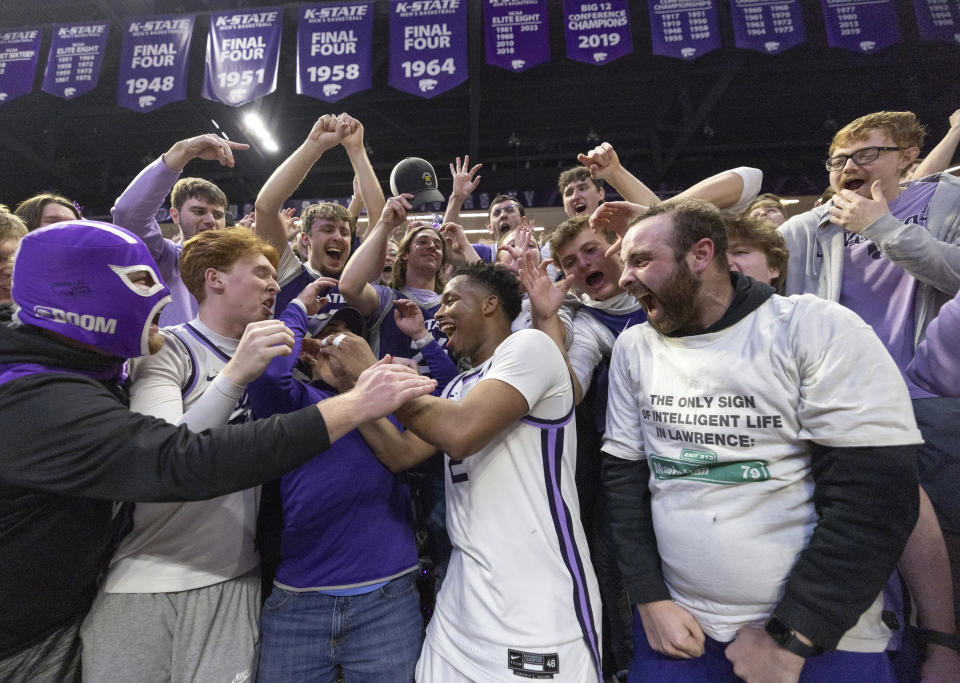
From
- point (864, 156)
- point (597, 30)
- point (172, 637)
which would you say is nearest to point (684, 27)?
point (597, 30)

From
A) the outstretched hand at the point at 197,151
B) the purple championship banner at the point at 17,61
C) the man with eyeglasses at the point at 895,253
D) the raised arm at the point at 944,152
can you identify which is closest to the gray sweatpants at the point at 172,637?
the outstretched hand at the point at 197,151

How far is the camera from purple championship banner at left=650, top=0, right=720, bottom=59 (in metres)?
6.46

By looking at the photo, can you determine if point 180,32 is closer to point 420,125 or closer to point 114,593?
point 420,125

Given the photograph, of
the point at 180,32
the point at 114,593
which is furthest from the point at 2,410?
the point at 180,32

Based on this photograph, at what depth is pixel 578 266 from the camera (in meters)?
2.69

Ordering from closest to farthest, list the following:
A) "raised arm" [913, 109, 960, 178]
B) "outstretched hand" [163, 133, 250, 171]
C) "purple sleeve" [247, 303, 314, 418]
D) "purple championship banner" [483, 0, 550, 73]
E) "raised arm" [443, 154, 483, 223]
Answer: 1. "purple sleeve" [247, 303, 314, 418]
2. "outstretched hand" [163, 133, 250, 171]
3. "raised arm" [913, 109, 960, 178]
4. "raised arm" [443, 154, 483, 223]
5. "purple championship banner" [483, 0, 550, 73]

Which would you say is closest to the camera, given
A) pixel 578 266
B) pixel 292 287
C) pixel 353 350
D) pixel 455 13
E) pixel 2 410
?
pixel 2 410

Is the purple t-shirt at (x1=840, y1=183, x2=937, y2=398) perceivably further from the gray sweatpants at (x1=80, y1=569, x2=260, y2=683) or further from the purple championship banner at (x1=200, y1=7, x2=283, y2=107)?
the purple championship banner at (x1=200, y1=7, x2=283, y2=107)

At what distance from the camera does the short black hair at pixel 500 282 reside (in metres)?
2.33

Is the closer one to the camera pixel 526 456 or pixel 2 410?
pixel 2 410

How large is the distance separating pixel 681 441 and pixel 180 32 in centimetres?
902

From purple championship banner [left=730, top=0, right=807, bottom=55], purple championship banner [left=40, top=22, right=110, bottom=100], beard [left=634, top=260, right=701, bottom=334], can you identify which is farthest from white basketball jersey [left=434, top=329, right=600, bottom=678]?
purple championship banner [left=40, top=22, right=110, bottom=100]

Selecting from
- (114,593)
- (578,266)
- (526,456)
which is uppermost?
(578,266)

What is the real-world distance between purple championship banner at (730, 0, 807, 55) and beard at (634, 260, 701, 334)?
655cm
